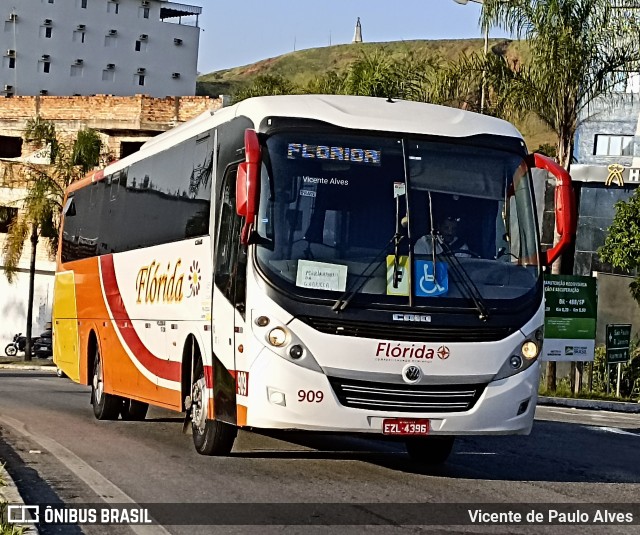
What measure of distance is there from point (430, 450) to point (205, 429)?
2.25 meters

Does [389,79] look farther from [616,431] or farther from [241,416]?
[241,416]

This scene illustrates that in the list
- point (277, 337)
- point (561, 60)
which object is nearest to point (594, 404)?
point (561, 60)

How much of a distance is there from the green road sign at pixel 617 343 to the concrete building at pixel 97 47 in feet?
278

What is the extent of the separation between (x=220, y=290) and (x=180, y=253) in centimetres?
205

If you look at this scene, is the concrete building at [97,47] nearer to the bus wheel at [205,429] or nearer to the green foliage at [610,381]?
the green foliage at [610,381]

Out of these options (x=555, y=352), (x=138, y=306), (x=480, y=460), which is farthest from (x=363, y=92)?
(x=480, y=460)

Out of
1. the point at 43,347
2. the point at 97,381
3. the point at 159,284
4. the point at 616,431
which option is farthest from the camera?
the point at 43,347

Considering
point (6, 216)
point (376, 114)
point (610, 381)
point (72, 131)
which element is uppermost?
point (72, 131)

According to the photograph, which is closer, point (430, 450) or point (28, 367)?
point (430, 450)

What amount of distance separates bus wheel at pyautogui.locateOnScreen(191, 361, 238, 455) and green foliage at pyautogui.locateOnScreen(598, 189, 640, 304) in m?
22.4

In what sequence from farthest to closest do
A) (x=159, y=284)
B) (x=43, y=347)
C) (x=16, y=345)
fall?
(x=16, y=345), (x=43, y=347), (x=159, y=284)

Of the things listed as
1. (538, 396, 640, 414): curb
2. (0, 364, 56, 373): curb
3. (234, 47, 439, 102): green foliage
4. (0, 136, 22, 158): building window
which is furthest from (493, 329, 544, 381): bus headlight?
(0, 136, 22, 158): building window

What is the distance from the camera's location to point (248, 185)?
11211 mm

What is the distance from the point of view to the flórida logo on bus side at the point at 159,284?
14430mm
